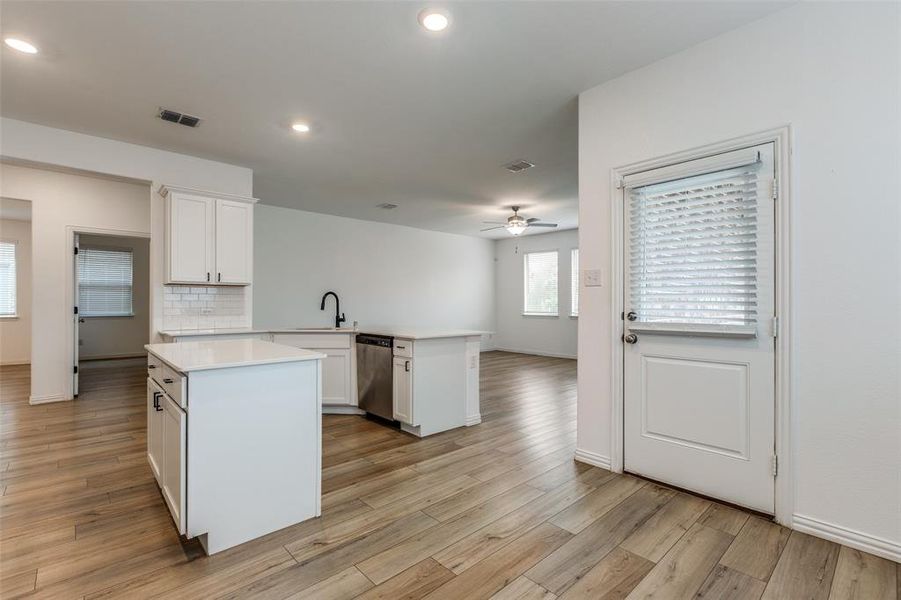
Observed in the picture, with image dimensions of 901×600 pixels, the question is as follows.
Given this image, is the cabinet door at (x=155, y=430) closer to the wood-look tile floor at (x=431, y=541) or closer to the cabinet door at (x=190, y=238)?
the wood-look tile floor at (x=431, y=541)

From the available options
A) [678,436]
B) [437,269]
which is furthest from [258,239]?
[678,436]

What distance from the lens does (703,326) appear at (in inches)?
96.1

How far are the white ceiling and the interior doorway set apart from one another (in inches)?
197

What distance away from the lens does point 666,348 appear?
2611 millimetres

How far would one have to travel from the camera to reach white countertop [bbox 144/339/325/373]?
195cm

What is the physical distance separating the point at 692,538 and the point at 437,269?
724cm

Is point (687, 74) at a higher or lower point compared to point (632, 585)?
higher

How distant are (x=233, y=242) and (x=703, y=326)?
4.35 metres

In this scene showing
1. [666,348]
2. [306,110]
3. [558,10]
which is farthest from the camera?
[306,110]

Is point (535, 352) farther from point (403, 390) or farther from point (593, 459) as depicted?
point (593, 459)

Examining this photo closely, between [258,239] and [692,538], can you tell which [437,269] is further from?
[692,538]

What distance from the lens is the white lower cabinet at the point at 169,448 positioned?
1.90m

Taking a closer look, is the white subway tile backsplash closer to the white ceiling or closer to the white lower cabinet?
the white ceiling

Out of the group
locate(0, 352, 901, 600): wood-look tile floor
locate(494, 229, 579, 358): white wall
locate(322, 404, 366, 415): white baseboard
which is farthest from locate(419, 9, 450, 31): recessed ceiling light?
locate(494, 229, 579, 358): white wall
